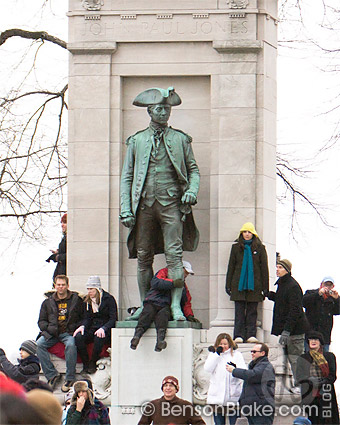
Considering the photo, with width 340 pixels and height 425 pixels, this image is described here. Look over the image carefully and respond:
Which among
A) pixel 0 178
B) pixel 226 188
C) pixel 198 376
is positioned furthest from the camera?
pixel 0 178

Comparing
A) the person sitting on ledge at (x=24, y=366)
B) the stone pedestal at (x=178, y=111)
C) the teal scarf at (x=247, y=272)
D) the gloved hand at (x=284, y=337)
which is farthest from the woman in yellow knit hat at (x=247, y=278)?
the person sitting on ledge at (x=24, y=366)

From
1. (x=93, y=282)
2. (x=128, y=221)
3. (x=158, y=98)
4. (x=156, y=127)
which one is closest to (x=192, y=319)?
(x=93, y=282)

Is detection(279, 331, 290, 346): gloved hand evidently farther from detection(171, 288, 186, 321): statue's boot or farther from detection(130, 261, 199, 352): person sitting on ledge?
detection(130, 261, 199, 352): person sitting on ledge

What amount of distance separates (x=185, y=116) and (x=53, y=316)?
3.87m

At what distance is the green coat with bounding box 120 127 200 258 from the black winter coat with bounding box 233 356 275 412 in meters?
3.37

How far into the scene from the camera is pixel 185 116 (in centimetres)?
1709

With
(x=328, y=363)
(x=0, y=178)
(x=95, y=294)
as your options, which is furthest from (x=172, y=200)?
(x=0, y=178)

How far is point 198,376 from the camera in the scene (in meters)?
14.9

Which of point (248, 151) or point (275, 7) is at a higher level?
point (275, 7)

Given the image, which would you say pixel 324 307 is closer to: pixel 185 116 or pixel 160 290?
pixel 160 290

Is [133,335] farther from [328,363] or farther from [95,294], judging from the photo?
[328,363]

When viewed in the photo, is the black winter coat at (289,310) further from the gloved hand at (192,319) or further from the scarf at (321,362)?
the scarf at (321,362)

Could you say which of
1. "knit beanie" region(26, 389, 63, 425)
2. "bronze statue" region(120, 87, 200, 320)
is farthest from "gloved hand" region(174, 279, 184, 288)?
"knit beanie" region(26, 389, 63, 425)

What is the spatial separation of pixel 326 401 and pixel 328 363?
464mm
